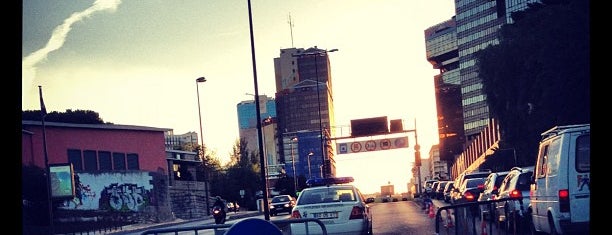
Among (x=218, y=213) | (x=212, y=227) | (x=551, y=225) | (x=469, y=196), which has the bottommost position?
(x=218, y=213)

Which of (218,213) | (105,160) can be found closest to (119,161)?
(105,160)

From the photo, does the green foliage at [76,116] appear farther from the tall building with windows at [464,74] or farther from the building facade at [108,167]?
the tall building with windows at [464,74]

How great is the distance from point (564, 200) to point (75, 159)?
4941 cm

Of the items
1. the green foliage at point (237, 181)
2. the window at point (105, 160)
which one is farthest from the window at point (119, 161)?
the green foliage at point (237, 181)

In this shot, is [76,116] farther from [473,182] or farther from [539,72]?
[473,182]

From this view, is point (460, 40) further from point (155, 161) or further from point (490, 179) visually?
point (490, 179)

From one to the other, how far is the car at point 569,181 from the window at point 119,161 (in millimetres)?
51837

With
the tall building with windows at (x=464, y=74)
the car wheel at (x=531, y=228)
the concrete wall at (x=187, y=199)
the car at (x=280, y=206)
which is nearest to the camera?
the car wheel at (x=531, y=228)

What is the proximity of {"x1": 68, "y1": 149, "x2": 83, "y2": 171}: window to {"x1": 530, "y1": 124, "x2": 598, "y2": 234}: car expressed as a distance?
1888 inches

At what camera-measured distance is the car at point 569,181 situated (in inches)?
412

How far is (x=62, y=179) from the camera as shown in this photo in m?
42.1

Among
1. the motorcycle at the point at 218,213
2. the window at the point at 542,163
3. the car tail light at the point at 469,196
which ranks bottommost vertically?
the motorcycle at the point at 218,213

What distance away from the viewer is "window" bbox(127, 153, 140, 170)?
60706 mm

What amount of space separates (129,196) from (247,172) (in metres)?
25.1
